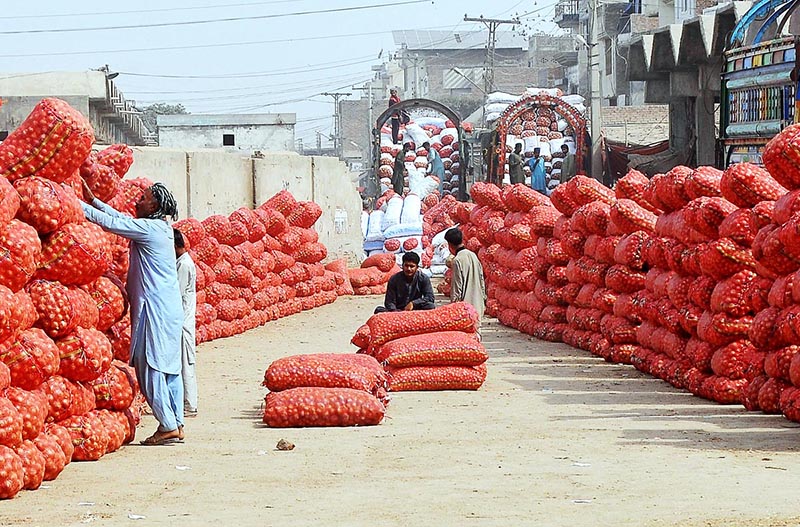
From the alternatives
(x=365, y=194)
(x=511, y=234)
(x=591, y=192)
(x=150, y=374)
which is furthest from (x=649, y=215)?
(x=365, y=194)

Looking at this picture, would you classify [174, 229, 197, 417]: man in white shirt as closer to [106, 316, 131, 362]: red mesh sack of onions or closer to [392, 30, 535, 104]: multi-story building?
[106, 316, 131, 362]: red mesh sack of onions

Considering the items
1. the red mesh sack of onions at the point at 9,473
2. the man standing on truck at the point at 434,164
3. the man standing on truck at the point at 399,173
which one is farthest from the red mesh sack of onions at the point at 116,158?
the man standing on truck at the point at 434,164

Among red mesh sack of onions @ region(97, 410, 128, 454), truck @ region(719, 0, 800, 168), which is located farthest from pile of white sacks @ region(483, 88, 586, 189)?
red mesh sack of onions @ region(97, 410, 128, 454)

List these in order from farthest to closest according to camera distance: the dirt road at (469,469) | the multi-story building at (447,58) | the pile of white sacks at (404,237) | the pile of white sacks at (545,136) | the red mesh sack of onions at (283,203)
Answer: the multi-story building at (447,58) < the pile of white sacks at (545,136) < the pile of white sacks at (404,237) < the red mesh sack of onions at (283,203) < the dirt road at (469,469)

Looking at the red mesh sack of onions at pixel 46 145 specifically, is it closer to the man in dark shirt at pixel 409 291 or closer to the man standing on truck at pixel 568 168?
the man in dark shirt at pixel 409 291

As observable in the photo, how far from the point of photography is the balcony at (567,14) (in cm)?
6831

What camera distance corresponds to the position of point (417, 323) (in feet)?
35.1

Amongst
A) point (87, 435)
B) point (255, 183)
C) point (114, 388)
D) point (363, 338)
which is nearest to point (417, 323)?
point (363, 338)

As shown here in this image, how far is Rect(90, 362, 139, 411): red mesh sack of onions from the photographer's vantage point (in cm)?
751

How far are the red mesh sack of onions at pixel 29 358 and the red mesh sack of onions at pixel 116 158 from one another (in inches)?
83.3

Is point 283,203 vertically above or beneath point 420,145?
beneath

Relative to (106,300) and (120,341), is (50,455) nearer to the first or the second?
(106,300)

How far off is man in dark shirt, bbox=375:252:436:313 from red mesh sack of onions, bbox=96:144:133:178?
3151 millimetres

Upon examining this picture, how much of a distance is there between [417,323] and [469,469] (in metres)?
3.66
